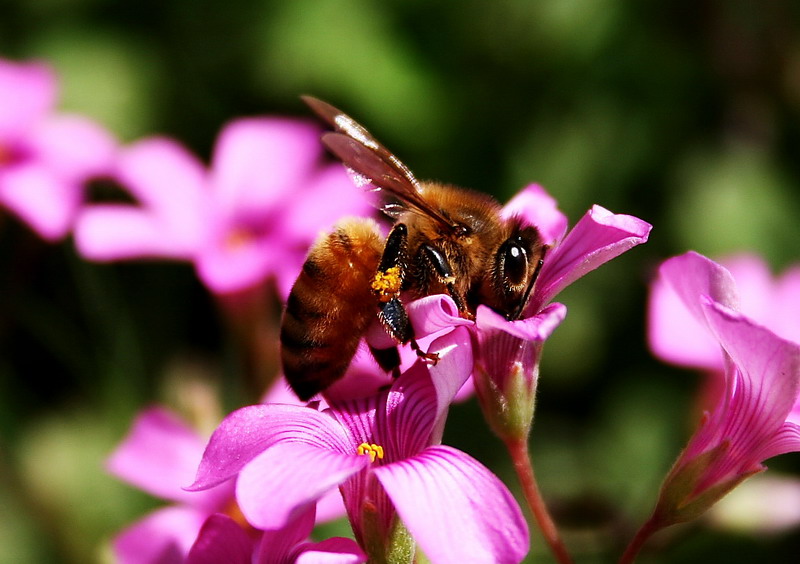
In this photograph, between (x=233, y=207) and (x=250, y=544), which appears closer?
(x=250, y=544)

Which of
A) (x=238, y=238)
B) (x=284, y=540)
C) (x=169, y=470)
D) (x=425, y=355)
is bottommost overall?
(x=169, y=470)

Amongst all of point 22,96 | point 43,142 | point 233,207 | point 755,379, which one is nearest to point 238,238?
point 233,207

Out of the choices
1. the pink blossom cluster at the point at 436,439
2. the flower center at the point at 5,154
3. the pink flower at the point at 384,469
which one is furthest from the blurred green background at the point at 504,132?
the pink flower at the point at 384,469

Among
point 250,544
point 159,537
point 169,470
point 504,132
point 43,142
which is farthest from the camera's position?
point 504,132

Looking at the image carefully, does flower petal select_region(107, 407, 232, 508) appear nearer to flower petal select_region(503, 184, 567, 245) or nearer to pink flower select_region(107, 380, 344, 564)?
pink flower select_region(107, 380, 344, 564)

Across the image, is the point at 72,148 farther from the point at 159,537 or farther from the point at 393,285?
the point at 393,285

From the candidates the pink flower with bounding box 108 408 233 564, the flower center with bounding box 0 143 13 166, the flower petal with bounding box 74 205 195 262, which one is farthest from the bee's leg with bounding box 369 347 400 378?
the flower center with bounding box 0 143 13 166

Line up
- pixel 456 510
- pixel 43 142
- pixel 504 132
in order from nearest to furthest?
pixel 456 510 < pixel 43 142 < pixel 504 132

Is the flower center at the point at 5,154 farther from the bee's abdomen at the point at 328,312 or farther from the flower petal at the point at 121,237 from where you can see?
the bee's abdomen at the point at 328,312
